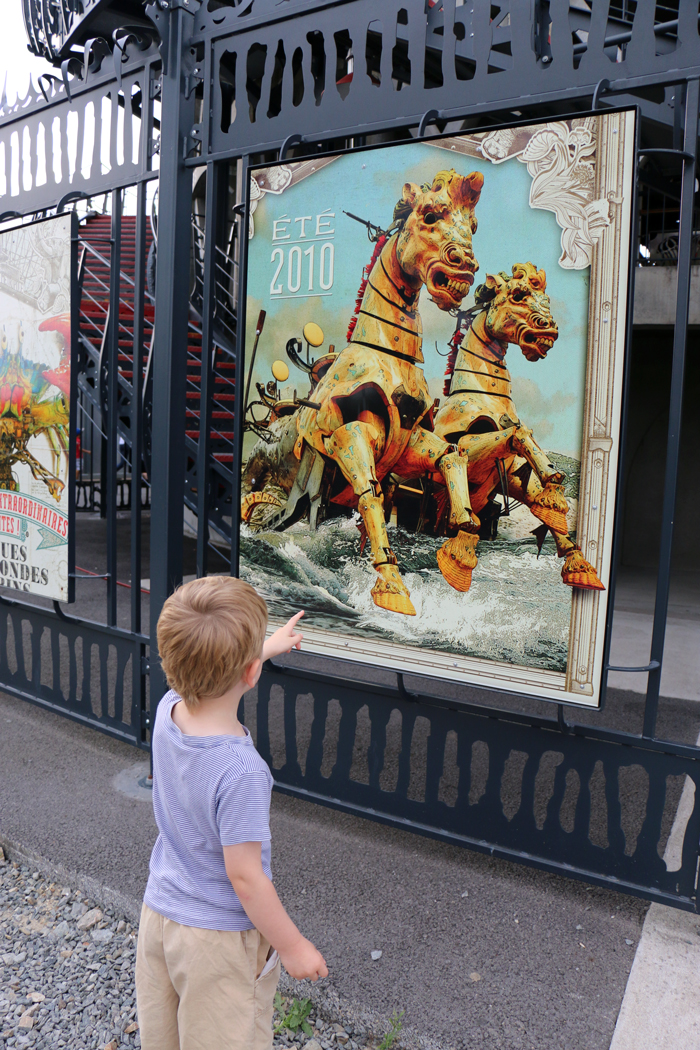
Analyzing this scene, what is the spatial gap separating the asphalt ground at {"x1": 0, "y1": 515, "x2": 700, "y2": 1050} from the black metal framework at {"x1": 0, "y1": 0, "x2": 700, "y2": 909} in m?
0.15

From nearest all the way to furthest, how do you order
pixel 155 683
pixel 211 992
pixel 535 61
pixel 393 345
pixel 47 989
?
pixel 211 992 < pixel 47 989 < pixel 535 61 < pixel 393 345 < pixel 155 683

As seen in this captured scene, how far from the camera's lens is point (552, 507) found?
8.54 feet

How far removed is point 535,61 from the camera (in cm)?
261

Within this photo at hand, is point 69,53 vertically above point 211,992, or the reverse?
point 69,53

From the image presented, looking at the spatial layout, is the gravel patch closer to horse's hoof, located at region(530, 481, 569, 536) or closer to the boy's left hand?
the boy's left hand

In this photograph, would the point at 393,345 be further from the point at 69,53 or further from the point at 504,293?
the point at 69,53

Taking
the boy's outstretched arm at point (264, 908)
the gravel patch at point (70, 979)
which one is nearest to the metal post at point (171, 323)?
Result: the gravel patch at point (70, 979)

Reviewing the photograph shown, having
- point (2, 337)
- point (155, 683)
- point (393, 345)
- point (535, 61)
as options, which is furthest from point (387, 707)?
point (2, 337)

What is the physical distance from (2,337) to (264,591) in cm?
220

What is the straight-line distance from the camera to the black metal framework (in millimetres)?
2574

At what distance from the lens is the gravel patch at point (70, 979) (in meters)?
2.19

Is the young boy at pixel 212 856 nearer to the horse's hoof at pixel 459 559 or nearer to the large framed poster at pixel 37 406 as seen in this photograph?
the horse's hoof at pixel 459 559

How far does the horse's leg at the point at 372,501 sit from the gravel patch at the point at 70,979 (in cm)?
131

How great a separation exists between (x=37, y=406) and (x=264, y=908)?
10.6 feet
